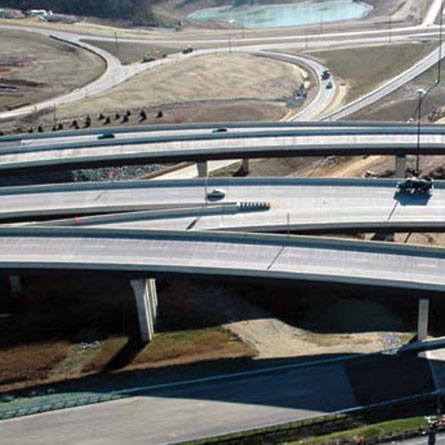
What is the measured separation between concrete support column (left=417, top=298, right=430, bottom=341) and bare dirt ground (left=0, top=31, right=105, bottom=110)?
8643 cm

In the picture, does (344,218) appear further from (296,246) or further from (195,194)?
(195,194)

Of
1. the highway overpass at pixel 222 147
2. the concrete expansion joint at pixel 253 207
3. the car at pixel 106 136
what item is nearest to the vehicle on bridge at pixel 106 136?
the car at pixel 106 136

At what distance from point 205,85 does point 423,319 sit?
84169mm

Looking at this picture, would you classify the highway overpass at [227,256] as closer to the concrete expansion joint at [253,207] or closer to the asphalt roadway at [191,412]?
the asphalt roadway at [191,412]

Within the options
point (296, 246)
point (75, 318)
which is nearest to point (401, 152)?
point (296, 246)

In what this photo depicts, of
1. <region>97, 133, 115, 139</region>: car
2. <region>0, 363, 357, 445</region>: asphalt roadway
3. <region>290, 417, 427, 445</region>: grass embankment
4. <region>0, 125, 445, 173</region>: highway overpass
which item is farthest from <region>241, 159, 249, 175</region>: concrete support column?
<region>290, 417, 427, 445</region>: grass embankment

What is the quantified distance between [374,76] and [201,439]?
104138mm

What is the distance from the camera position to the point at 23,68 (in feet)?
458

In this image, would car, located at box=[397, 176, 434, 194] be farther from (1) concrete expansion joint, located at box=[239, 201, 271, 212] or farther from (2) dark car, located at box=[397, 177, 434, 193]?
(1) concrete expansion joint, located at box=[239, 201, 271, 212]

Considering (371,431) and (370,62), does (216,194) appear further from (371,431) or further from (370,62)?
(370,62)

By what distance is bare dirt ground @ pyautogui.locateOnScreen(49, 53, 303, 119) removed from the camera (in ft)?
393

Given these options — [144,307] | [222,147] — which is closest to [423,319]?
[144,307]

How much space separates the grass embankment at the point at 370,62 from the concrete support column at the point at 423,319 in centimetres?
7636

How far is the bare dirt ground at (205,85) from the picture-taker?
119812 millimetres
